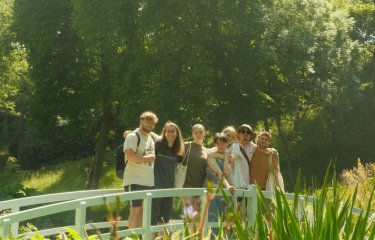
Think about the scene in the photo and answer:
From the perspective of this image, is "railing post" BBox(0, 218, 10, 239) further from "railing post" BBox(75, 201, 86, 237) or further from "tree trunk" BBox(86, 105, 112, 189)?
"tree trunk" BBox(86, 105, 112, 189)

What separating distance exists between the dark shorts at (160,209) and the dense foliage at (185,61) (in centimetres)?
1297

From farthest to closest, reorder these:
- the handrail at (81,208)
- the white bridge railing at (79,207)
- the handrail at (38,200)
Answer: the handrail at (38,200) < the white bridge railing at (79,207) < the handrail at (81,208)

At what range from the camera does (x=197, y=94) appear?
66.9ft

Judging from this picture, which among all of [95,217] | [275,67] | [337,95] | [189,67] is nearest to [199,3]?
[189,67]

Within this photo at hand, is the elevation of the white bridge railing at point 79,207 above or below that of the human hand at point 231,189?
below

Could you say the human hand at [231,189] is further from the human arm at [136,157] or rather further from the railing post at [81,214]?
the railing post at [81,214]

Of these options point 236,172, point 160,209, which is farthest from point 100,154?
point 236,172

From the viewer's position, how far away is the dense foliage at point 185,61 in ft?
68.0

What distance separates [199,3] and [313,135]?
11987mm

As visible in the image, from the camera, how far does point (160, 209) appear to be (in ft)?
23.2

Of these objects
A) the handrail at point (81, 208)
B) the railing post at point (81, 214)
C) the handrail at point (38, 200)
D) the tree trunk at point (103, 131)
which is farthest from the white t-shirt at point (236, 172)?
the tree trunk at point (103, 131)

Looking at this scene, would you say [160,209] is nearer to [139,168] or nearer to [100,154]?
[139,168]

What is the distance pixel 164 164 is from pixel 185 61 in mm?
14052

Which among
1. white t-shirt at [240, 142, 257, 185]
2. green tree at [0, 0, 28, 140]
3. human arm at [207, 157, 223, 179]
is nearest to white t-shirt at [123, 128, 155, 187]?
human arm at [207, 157, 223, 179]
